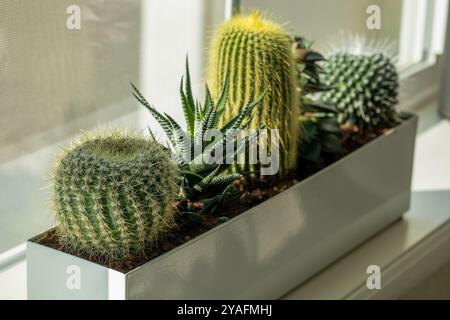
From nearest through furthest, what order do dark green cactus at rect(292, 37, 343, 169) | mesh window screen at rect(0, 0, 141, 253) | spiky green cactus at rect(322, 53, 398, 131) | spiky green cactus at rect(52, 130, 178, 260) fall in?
1. spiky green cactus at rect(52, 130, 178, 260)
2. mesh window screen at rect(0, 0, 141, 253)
3. dark green cactus at rect(292, 37, 343, 169)
4. spiky green cactus at rect(322, 53, 398, 131)

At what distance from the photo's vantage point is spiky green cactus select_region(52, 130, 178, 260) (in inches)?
38.4

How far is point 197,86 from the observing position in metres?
1.37

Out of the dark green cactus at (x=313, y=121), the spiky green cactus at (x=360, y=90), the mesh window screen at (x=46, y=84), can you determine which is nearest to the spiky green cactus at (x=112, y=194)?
the mesh window screen at (x=46, y=84)

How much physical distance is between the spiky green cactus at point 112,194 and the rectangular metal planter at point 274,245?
0.03 metres

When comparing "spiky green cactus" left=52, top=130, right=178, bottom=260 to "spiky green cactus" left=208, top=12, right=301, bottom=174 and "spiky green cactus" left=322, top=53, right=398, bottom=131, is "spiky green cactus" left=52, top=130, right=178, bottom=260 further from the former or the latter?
"spiky green cactus" left=322, top=53, right=398, bottom=131

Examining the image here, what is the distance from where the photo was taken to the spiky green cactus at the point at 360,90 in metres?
1.44

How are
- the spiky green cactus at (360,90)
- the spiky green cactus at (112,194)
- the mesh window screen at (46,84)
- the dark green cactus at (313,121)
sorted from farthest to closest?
the spiky green cactus at (360,90) → the dark green cactus at (313,121) → the mesh window screen at (46,84) → the spiky green cactus at (112,194)

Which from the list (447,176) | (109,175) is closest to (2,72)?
(109,175)

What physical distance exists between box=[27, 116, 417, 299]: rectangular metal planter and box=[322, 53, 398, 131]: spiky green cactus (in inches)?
1.7

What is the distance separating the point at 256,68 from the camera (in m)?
1.18

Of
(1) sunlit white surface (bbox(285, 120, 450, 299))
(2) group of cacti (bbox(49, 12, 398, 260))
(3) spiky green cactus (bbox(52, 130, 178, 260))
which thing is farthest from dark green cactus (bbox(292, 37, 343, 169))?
(3) spiky green cactus (bbox(52, 130, 178, 260))

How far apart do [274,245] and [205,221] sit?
13 cm

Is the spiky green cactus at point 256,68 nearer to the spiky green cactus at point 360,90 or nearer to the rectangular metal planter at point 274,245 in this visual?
the rectangular metal planter at point 274,245

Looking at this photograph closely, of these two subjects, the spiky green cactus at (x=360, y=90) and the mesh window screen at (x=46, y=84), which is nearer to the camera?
the mesh window screen at (x=46, y=84)
